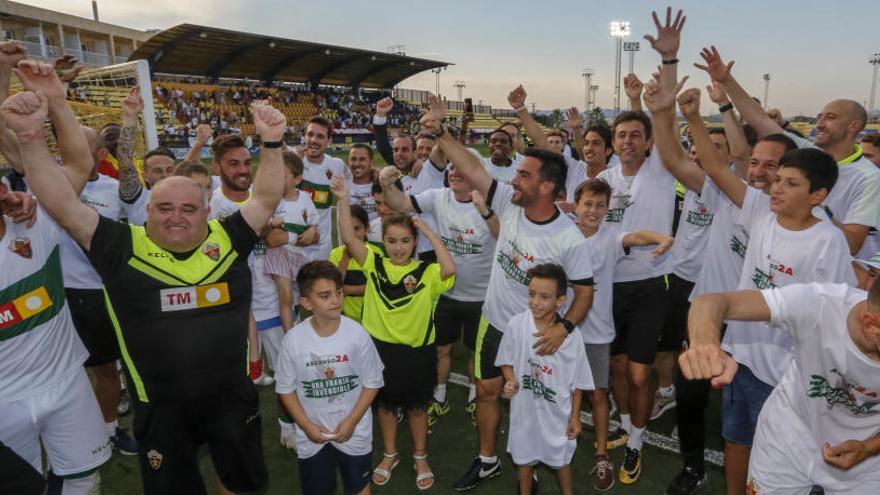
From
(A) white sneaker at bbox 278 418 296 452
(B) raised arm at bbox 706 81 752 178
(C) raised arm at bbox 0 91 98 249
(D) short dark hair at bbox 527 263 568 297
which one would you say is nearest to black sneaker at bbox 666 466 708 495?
(D) short dark hair at bbox 527 263 568 297

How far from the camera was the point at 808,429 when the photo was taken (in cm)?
268

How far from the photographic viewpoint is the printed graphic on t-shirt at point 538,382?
367 cm

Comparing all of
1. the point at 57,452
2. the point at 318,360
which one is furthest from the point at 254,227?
the point at 57,452

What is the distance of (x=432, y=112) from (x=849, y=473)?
3677 mm

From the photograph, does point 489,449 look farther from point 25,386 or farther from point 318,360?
point 25,386

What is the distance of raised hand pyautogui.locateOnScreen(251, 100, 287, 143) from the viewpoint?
10.9ft

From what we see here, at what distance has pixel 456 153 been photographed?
4465mm

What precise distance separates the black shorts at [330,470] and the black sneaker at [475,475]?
0.98 m

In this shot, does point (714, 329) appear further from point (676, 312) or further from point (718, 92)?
point (718, 92)

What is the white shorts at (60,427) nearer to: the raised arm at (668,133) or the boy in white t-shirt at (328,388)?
the boy in white t-shirt at (328,388)

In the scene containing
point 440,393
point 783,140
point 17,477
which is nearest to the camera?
point 17,477

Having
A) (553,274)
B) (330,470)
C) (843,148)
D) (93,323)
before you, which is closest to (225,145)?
(93,323)

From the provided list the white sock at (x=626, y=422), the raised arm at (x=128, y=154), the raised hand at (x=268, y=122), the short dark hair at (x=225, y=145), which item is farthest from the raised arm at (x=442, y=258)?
the raised arm at (x=128, y=154)

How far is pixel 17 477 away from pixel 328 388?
5.50 ft
